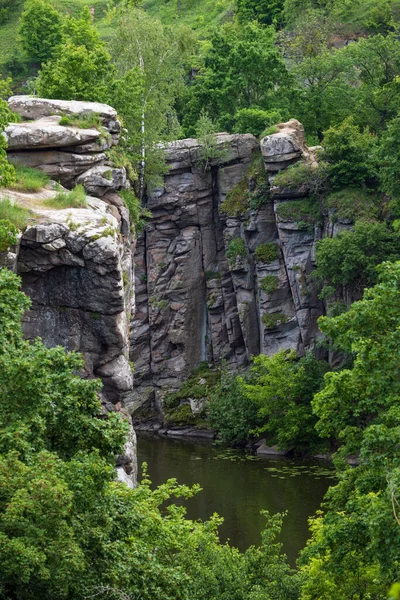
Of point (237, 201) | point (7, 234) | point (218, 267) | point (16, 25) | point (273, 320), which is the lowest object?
point (273, 320)

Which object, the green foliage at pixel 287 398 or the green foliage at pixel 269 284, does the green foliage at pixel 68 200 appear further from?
the green foliage at pixel 269 284

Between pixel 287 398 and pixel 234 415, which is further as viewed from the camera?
pixel 234 415

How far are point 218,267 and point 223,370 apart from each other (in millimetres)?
8106

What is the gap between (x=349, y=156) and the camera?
192 feet

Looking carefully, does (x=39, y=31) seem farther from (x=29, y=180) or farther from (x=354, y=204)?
(x=29, y=180)

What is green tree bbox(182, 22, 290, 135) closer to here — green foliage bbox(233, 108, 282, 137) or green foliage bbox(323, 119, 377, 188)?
green foliage bbox(233, 108, 282, 137)

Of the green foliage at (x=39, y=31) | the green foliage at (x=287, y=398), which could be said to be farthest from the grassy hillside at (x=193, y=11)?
the green foliage at (x=287, y=398)

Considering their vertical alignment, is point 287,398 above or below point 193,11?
below

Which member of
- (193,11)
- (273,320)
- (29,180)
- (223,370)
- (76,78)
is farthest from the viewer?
(193,11)

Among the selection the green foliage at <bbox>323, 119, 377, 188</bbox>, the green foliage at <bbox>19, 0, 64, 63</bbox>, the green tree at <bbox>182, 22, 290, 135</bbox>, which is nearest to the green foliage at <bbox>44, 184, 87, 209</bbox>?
the green foliage at <bbox>323, 119, 377, 188</bbox>

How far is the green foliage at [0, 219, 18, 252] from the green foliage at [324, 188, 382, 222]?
27746 mm

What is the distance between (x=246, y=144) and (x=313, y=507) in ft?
96.3

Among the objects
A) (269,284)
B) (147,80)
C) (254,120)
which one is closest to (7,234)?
(269,284)

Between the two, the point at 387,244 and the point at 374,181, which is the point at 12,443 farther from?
the point at 374,181
